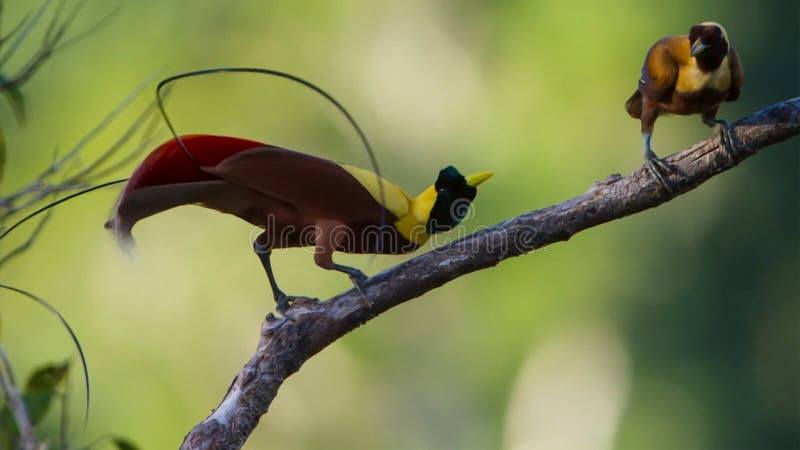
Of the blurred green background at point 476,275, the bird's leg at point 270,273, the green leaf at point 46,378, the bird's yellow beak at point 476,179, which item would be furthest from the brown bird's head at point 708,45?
the blurred green background at point 476,275

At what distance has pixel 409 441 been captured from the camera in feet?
14.4

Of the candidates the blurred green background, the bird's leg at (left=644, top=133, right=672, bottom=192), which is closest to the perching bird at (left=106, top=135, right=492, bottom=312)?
the bird's leg at (left=644, top=133, right=672, bottom=192)

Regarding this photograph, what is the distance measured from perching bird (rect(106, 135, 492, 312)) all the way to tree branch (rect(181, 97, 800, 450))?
0.23 ft

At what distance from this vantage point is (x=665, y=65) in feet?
4.79

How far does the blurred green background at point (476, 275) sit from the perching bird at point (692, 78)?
8.12ft

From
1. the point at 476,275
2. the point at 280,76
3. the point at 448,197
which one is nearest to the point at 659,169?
the point at 448,197

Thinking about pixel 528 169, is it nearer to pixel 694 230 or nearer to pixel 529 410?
pixel 694 230

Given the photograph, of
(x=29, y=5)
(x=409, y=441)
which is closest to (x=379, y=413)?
(x=409, y=441)

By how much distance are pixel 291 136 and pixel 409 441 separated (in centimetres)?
166

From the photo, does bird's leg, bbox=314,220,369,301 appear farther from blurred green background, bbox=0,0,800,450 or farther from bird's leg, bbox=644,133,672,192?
blurred green background, bbox=0,0,800,450

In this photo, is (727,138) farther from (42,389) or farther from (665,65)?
(42,389)

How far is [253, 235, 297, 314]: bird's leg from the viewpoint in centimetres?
137

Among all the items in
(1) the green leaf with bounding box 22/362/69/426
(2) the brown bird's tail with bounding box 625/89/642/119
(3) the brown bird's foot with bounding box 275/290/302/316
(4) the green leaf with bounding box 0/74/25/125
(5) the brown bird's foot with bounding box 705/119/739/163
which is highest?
(4) the green leaf with bounding box 0/74/25/125

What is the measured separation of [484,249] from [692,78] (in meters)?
0.45
